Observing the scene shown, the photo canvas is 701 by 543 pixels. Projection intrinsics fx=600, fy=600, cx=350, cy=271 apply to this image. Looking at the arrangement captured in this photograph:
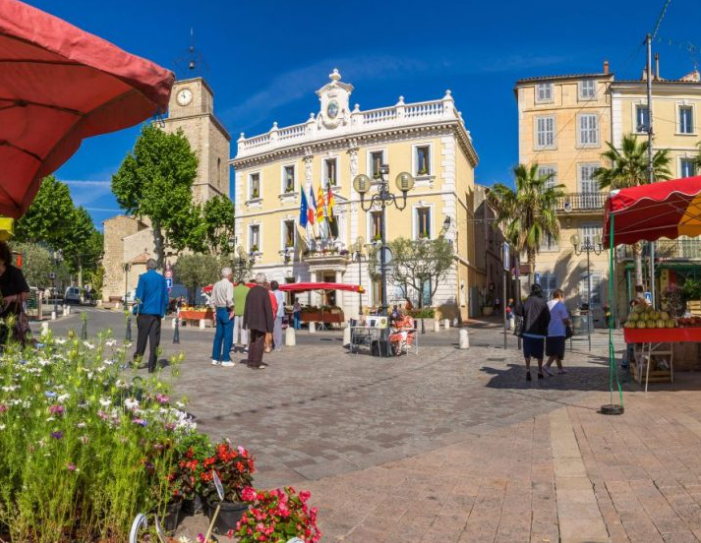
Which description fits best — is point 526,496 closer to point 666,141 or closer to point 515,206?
point 515,206

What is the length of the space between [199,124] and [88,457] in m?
56.3

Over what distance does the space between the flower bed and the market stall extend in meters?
5.76

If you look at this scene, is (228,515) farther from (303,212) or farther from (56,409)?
Result: (303,212)

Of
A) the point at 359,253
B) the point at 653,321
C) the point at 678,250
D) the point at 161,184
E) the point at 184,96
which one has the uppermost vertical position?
the point at 184,96

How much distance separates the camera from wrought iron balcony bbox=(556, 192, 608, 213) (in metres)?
32.2

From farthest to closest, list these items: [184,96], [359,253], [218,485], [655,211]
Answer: [184,96]
[359,253]
[655,211]
[218,485]

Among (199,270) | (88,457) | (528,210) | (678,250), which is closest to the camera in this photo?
(88,457)

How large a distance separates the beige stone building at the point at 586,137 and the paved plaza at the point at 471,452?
23.6 meters

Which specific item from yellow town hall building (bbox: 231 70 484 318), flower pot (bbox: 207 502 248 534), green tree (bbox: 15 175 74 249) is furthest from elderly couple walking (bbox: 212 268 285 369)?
green tree (bbox: 15 175 74 249)

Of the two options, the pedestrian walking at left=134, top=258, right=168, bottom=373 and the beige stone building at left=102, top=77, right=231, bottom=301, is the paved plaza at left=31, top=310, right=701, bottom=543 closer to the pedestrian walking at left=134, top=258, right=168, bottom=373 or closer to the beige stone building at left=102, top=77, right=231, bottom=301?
the pedestrian walking at left=134, top=258, right=168, bottom=373

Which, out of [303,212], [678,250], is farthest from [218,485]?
[678,250]

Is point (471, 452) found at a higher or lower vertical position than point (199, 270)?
lower

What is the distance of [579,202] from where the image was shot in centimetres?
3250

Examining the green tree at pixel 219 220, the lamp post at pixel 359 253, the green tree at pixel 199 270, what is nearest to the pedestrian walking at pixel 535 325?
the lamp post at pixel 359 253
